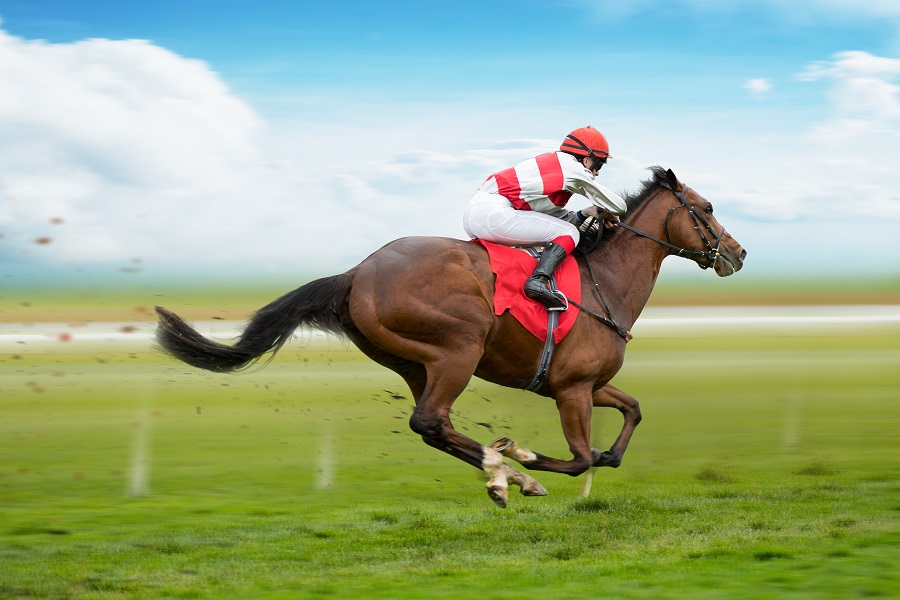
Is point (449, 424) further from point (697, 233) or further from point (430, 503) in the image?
point (697, 233)

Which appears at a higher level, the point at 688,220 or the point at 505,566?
the point at 688,220

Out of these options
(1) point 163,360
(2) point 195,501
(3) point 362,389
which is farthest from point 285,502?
(1) point 163,360

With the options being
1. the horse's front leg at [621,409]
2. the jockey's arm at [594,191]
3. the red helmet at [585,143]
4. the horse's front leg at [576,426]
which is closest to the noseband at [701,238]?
the jockey's arm at [594,191]

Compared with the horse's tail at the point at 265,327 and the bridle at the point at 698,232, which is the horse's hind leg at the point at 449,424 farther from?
the bridle at the point at 698,232

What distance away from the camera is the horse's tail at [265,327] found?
237 inches

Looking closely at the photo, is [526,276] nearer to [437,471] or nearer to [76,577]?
[76,577]

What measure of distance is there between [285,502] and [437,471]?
6.76 ft

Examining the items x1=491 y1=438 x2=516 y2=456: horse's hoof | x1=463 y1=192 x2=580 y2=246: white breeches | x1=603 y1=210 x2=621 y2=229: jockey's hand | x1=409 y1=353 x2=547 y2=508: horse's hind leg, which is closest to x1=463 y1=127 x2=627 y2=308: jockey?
x1=463 y1=192 x2=580 y2=246: white breeches

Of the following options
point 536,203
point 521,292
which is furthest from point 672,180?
point 521,292

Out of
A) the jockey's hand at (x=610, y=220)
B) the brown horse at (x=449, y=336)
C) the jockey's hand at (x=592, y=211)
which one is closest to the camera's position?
the brown horse at (x=449, y=336)

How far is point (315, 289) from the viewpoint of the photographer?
6.05 meters

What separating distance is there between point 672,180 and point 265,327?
314 cm

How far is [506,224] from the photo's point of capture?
6.27 meters

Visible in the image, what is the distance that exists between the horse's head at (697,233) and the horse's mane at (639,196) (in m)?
0.02
